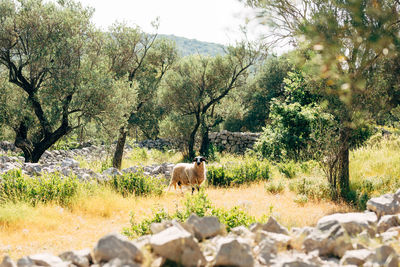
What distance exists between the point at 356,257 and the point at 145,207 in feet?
19.0

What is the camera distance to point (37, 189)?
7.56 meters

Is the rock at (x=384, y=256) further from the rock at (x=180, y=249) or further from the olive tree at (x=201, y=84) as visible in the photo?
the olive tree at (x=201, y=84)

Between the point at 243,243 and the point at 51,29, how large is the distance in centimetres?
1297

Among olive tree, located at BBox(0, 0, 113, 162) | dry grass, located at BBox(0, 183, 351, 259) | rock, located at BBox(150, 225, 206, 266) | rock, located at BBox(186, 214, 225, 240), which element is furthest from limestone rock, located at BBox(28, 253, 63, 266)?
olive tree, located at BBox(0, 0, 113, 162)

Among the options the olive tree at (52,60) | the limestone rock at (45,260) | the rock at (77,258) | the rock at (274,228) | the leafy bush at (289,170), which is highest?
the olive tree at (52,60)

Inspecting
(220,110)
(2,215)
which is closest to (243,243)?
(2,215)

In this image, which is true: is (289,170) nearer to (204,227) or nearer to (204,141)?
(204,227)

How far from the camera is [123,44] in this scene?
16.2 metres

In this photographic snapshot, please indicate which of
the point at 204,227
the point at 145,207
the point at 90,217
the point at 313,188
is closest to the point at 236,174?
the point at 313,188

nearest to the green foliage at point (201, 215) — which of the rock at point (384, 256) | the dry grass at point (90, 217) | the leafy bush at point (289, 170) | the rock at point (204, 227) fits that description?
the dry grass at point (90, 217)

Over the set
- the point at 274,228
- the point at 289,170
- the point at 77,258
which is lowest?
the point at 289,170

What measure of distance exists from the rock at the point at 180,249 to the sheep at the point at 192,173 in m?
6.48

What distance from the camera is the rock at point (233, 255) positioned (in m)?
2.80

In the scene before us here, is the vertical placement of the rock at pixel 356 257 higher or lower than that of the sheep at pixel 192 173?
higher
